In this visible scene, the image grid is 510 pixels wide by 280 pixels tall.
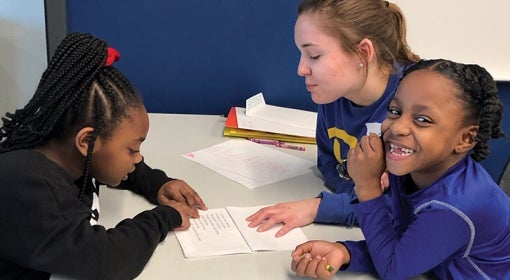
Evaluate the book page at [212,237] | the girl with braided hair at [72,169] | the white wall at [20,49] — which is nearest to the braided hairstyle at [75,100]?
the girl with braided hair at [72,169]

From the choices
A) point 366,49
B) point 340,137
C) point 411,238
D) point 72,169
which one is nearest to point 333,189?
point 340,137

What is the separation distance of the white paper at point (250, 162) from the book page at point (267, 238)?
0.20m

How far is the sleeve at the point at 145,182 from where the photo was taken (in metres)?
1.22

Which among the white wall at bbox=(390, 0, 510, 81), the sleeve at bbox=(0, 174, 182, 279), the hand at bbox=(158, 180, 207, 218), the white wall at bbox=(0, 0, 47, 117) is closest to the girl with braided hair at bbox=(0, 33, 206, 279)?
the sleeve at bbox=(0, 174, 182, 279)

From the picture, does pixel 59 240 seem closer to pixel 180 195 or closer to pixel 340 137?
pixel 180 195

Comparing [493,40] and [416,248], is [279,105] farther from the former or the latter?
[416,248]

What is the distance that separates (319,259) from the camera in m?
0.93

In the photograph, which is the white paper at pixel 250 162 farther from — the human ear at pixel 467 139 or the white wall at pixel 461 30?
the white wall at pixel 461 30

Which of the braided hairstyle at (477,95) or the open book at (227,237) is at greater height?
the braided hairstyle at (477,95)

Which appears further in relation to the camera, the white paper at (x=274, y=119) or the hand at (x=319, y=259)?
the white paper at (x=274, y=119)

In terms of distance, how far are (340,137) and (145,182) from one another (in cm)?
53

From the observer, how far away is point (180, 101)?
196 cm

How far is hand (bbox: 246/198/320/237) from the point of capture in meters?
1.12

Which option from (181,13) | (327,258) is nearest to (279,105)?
(181,13)
